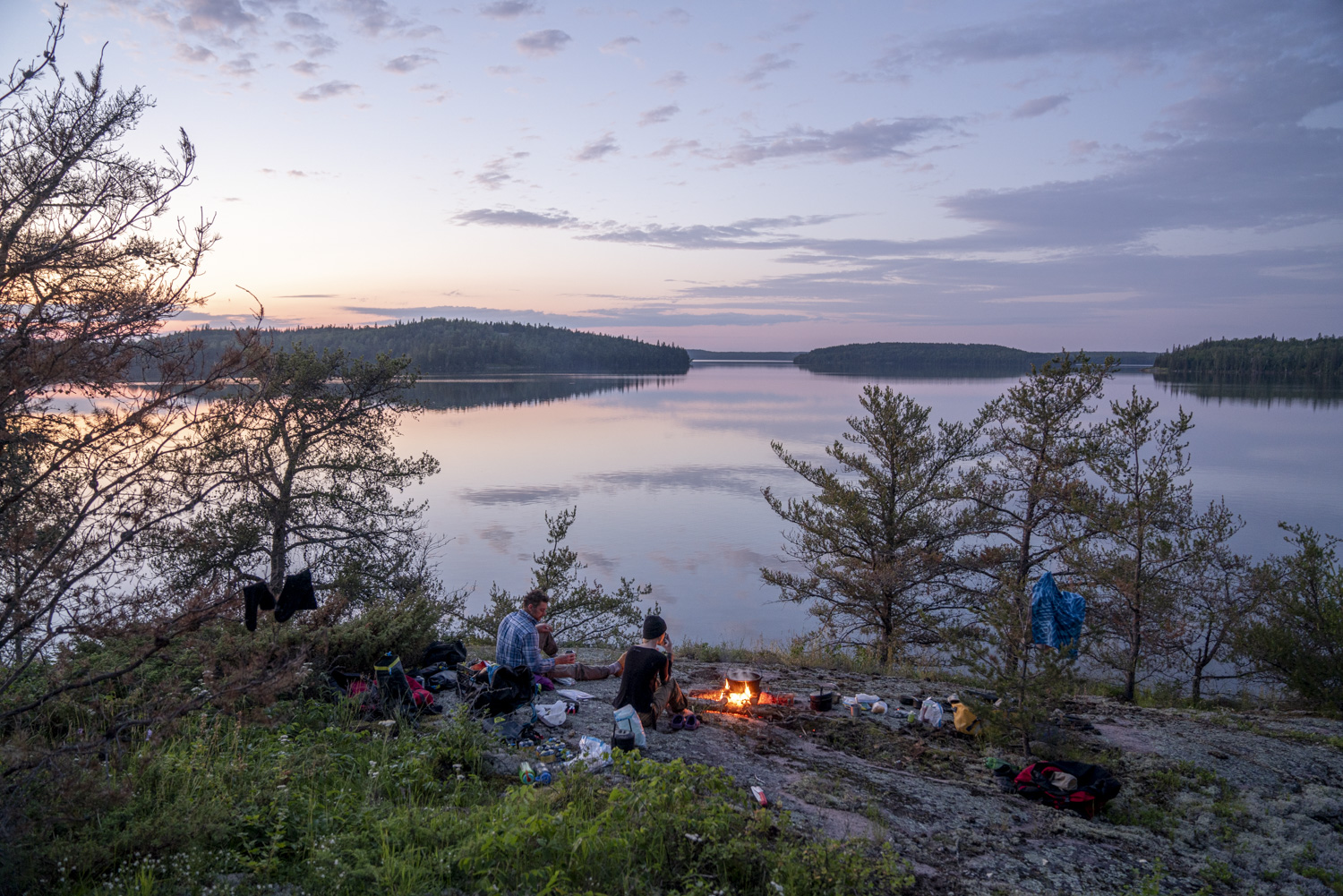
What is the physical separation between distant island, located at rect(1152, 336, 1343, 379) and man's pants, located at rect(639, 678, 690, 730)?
161 m

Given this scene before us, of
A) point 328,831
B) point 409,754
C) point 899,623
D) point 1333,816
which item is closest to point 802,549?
point 899,623

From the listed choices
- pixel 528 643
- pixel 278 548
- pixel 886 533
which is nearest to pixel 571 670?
pixel 528 643

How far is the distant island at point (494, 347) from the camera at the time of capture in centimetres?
11988

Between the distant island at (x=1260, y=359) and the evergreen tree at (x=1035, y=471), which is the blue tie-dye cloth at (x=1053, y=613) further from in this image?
the distant island at (x=1260, y=359)

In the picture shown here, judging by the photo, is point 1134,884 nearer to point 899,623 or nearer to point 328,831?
point 328,831

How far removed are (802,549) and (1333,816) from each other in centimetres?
1192

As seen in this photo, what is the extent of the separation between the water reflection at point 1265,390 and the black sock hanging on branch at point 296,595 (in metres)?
108

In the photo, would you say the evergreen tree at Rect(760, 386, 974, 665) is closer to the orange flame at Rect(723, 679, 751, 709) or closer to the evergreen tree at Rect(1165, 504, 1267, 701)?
the evergreen tree at Rect(1165, 504, 1267, 701)

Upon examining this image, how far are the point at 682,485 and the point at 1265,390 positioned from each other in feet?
381

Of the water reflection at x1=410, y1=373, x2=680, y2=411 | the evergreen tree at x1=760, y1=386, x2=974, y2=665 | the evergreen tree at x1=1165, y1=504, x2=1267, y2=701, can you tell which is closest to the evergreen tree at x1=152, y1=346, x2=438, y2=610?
the evergreen tree at x1=760, y1=386, x2=974, y2=665

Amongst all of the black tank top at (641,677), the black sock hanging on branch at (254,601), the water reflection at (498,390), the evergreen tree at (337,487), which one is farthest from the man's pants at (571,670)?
the water reflection at (498,390)

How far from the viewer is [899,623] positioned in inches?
683

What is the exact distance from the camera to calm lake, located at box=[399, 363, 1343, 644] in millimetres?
23062

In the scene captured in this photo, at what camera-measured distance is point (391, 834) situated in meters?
4.62
